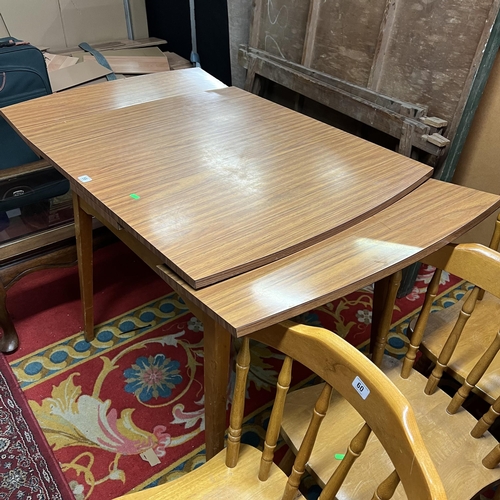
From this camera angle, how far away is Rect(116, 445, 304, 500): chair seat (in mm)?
814

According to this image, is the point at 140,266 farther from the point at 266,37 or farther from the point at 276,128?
the point at 266,37

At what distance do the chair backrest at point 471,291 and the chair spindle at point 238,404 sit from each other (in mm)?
412

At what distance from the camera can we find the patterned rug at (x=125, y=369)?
1313 mm

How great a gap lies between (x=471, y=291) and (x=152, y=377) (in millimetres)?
1009

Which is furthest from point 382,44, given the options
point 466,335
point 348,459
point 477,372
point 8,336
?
point 8,336

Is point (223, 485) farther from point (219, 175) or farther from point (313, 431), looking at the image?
point (219, 175)

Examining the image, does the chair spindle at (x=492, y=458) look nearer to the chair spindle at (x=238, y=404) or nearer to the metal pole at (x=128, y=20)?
the chair spindle at (x=238, y=404)

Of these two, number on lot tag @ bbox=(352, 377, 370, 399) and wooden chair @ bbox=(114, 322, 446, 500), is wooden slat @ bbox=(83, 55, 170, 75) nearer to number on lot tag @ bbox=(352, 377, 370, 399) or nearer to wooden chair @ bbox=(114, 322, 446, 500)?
wooden chair @ bbox=(114, 322, 446, 500)

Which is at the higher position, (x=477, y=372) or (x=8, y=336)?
(x=477, y=372)

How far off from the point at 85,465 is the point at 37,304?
706 millimetres

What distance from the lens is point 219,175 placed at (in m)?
1.07

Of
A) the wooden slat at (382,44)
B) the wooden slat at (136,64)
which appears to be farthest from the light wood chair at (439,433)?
the wooden slat at (136,64)

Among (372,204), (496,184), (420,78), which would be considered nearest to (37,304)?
(372,204)

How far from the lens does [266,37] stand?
1974mm
